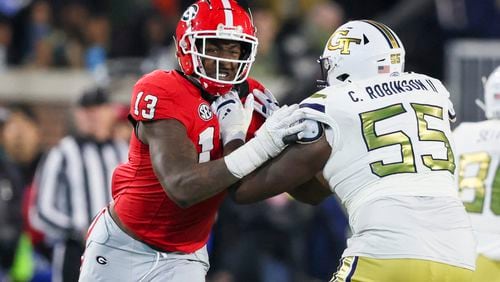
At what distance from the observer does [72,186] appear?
8453 millimetres

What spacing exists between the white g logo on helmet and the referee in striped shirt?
136 inches

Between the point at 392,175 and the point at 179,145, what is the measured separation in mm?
891

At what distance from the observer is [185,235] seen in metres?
5.55

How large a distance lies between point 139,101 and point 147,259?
27.8 inches

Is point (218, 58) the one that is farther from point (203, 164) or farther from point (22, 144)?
point (22, 144)

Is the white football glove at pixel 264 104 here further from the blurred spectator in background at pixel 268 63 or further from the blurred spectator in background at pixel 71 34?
the blurred spectator in background at pixel 71 34

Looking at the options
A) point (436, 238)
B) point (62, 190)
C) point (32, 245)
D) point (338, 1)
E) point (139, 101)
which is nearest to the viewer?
point (436, 238)

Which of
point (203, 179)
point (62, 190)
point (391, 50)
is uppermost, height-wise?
point (391, 50)

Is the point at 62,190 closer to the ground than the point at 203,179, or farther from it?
closer to the ground

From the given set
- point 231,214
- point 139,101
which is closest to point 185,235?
point 139,101

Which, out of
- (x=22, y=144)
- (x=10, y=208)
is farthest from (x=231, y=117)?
(x=22, y=144)

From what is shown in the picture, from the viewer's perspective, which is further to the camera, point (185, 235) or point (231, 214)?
point (231, 214)

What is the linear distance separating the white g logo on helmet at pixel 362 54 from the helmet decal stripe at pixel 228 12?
0.47 metres

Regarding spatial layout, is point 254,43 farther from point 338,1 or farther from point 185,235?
point 338,1
